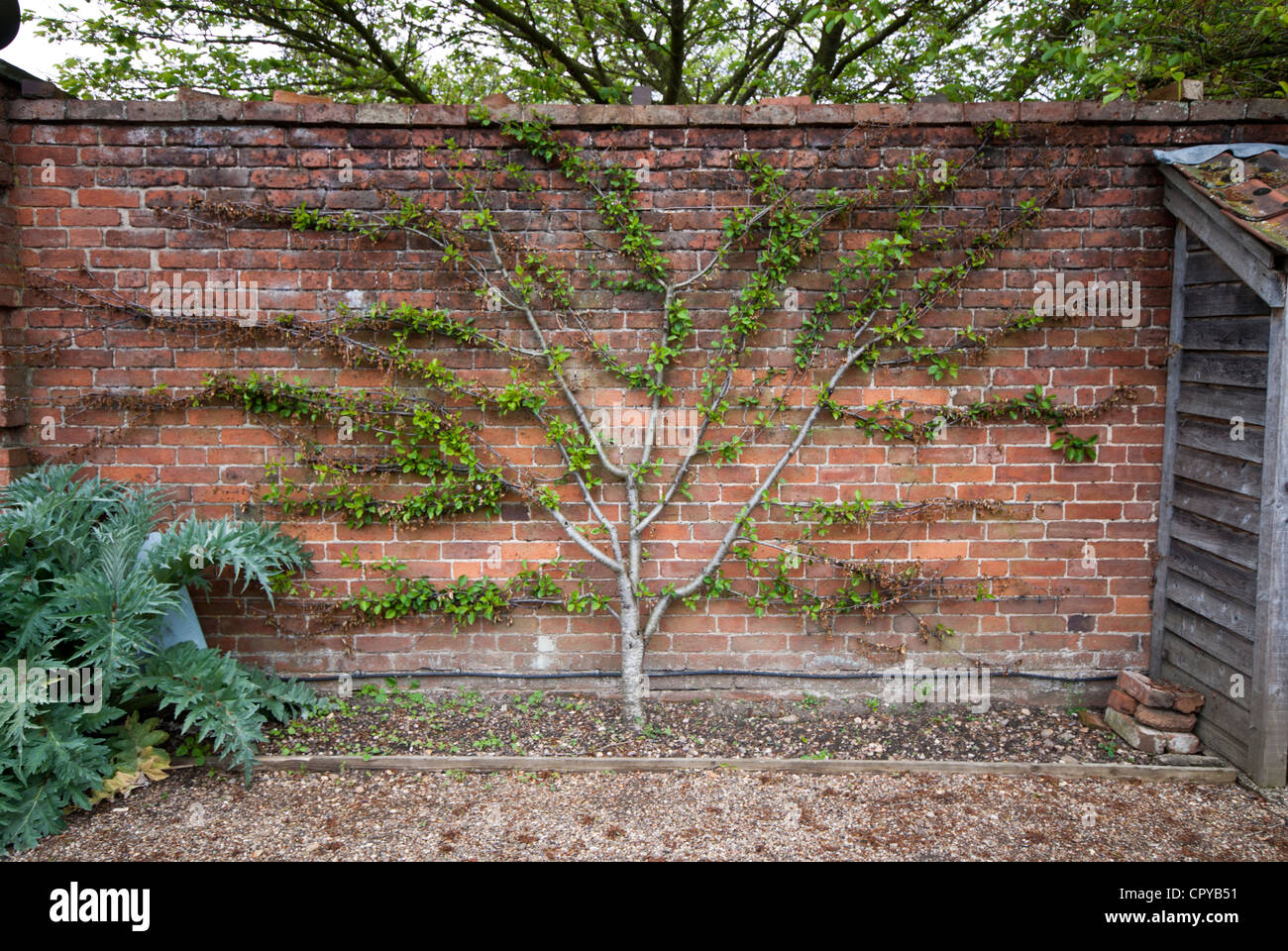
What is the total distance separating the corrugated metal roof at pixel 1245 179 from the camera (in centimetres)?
297

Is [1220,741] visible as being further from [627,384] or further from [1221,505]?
[627,384]

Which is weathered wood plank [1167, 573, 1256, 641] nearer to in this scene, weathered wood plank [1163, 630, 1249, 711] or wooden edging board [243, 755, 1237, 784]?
weathered wood plank [1163, 630, 1249, 711]

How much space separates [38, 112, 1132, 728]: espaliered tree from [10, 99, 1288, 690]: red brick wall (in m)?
0.06

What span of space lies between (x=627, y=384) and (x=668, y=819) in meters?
1.88

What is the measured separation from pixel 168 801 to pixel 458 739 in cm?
112

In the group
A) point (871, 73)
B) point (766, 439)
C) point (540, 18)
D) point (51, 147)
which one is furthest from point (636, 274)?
point (871, 73)

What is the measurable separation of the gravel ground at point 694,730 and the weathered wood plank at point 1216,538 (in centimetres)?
94

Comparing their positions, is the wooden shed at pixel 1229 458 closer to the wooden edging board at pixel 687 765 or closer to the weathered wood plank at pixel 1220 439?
the weathered wood plank at pixel 1220 439

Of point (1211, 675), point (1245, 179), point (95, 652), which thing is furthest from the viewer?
point (1211, 675)

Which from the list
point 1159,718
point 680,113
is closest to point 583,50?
point 680,113

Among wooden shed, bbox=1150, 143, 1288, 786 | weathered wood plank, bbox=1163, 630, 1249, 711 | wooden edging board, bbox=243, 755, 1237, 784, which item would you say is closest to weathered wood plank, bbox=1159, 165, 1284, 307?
wooden shed, bbox=1150, 143, 1288, 786

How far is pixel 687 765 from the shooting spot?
10.8 ft

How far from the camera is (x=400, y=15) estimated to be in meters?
6.66

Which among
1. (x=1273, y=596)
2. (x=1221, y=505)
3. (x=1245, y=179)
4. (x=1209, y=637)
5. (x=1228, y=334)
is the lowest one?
(x=1209, y=637)
